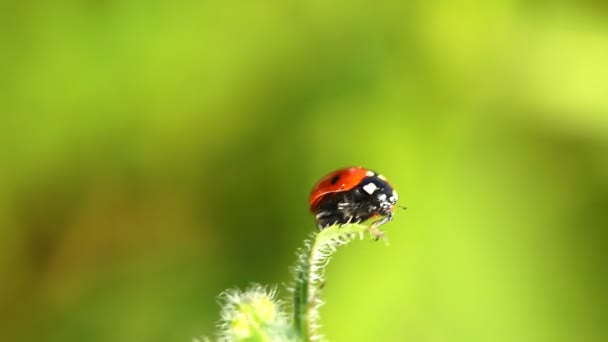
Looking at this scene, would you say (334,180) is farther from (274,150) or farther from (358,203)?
(274,150)

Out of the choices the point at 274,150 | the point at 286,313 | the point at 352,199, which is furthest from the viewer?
the point at 274,150

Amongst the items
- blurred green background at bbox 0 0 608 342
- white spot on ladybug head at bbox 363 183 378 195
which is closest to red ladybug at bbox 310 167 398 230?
white spot on ladybug head at bbox 363 183 378 195

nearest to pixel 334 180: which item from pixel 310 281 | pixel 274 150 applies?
pixel 310 281

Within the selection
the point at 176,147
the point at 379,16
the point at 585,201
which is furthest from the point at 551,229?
the point at 176,147

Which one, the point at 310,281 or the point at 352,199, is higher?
the point at 352,199

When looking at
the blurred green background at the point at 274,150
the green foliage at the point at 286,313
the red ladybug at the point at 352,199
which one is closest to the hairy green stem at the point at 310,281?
the green foliage at the point at 286,313

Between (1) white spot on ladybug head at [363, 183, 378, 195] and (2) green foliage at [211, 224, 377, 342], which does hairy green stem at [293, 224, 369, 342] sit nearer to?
(2) green foliage at [211, 224, 377, 342]
